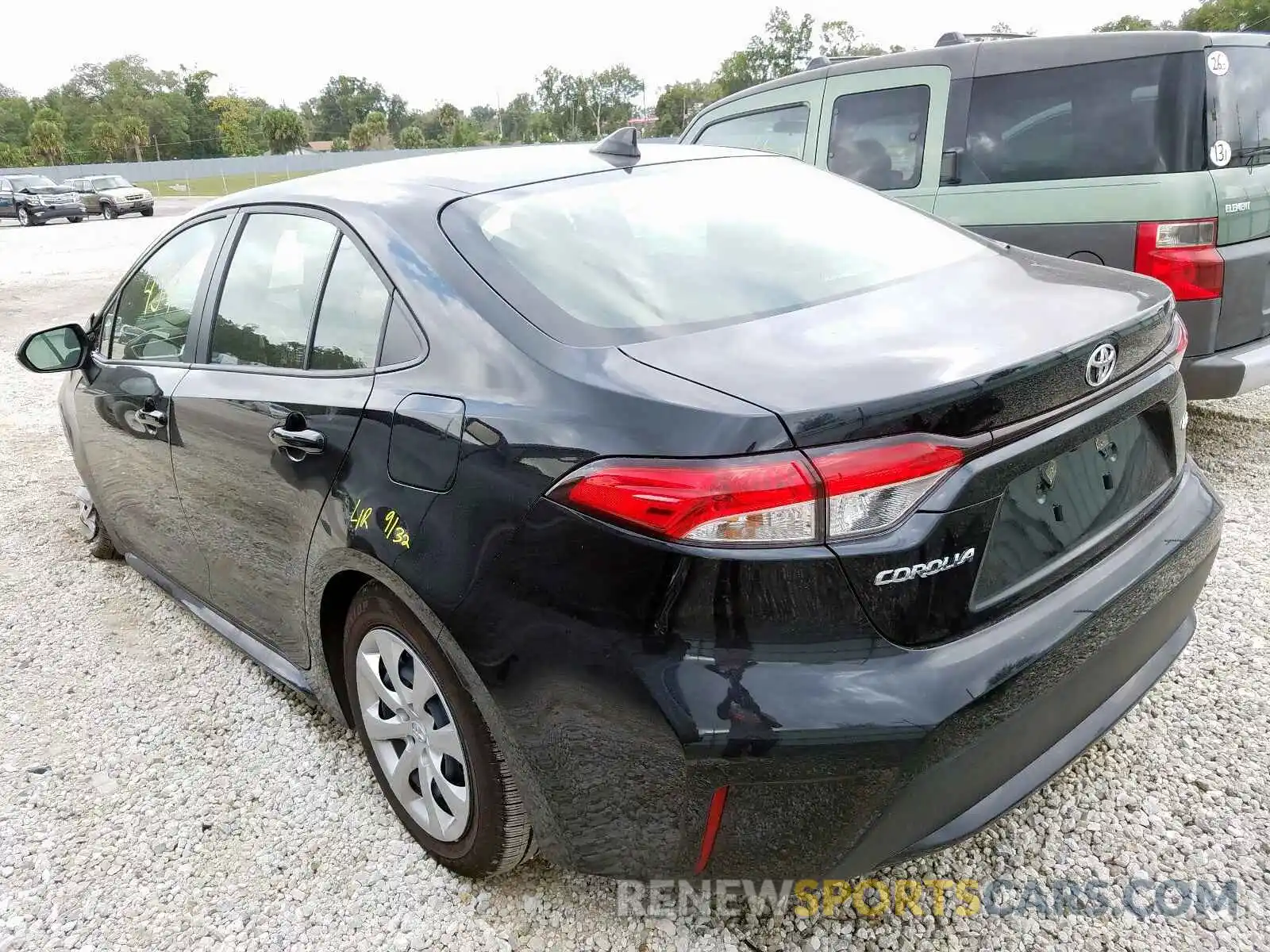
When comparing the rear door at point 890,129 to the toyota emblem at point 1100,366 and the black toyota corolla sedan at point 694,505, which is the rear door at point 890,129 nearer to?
the black toyota corolla sedan at point 694,505

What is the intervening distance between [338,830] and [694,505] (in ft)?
5.12

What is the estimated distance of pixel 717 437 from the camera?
4.82 feet

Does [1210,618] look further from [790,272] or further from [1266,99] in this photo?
[1266,99]

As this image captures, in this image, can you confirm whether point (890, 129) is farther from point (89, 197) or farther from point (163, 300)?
point (89, 197)

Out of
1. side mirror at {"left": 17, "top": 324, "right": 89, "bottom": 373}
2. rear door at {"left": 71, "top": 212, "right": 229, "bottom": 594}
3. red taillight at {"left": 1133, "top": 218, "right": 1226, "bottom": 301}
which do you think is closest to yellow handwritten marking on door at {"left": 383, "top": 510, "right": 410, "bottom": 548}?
rear door at {"left": 71, "top": 212, "right": 229, "bottom": 594}

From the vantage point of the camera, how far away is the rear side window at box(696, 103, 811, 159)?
5.75 meters

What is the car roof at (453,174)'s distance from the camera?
2.30 metres

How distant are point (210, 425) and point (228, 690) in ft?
3.38

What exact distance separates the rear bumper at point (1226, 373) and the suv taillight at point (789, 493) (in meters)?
3.14

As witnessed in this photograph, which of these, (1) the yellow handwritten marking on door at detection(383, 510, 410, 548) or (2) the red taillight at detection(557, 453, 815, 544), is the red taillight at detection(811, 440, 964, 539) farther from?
(1) the yellow handwritten marking on door at detection(383, 510, 410, 548)

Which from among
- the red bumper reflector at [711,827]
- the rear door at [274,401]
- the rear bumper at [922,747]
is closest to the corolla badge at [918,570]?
the rear bumper at [922,747]

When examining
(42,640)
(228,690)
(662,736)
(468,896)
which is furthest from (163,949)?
(42,640)

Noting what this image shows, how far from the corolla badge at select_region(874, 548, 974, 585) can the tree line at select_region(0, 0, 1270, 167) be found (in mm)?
71009

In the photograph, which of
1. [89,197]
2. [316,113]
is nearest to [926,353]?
[89,197]
